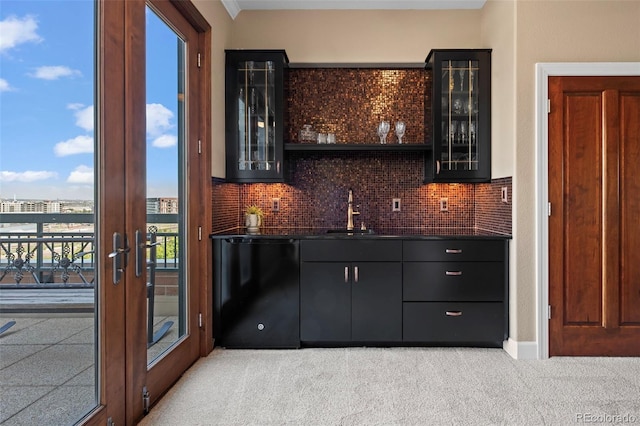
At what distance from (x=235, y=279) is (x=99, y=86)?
178 centimetres

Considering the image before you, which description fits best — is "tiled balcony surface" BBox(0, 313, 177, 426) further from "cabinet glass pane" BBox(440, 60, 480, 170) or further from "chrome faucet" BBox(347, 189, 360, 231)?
"cabinet glass pane" BBox(440, 60, 480, 170)

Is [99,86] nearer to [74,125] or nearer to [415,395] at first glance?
[74,125]

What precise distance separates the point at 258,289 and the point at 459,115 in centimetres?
218

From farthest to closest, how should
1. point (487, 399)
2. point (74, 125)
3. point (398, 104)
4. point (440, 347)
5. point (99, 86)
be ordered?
point (398, 104) < point (440, 347) < point (487, 399) < point (99, 86) < point (74, 125)

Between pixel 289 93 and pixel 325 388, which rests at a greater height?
pixel 289 93

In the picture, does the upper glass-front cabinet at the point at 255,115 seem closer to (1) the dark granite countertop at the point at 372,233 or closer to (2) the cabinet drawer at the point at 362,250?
(1) the dark granite countertop at the point at 372,233

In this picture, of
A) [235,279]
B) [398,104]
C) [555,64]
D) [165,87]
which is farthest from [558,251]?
[165,87]

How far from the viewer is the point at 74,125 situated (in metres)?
1.66

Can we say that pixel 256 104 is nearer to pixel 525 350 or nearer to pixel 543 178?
pixel 543 178

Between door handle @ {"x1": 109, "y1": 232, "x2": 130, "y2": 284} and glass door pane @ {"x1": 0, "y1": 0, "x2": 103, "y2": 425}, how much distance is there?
3.7 inches

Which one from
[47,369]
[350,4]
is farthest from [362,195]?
[47,369]

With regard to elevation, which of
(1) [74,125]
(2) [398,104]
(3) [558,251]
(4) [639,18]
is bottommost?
A: (3) [558,251]

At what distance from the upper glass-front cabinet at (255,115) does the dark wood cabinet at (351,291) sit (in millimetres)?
804

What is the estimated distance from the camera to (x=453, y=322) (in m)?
3.14
